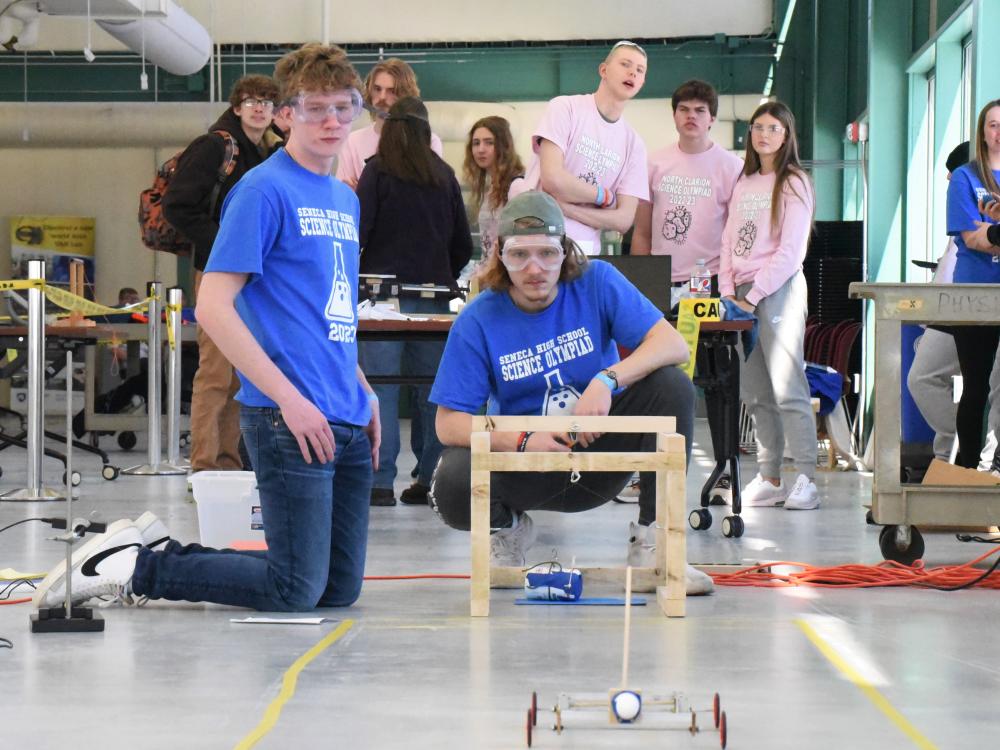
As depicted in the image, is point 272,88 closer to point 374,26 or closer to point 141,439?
point 141,439

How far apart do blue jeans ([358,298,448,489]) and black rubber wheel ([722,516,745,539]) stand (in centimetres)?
129

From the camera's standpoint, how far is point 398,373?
5.53 metres

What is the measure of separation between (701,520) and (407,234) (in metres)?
Answer: 1.61

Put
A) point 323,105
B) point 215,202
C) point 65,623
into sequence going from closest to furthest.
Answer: point 65,623 → point 323,105 → point 215,202

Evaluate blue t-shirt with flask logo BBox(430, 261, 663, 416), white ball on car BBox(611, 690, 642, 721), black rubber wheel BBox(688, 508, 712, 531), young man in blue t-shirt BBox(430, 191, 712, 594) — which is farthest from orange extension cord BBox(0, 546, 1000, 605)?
white ball on car BBox(611, 690, 642, 721)

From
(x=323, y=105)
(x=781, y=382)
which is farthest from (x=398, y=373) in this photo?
(x=323, y=105)

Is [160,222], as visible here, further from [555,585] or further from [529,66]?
[529,66]

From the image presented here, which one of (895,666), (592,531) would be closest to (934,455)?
(592,531)

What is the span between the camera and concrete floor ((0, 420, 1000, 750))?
77.4 inches

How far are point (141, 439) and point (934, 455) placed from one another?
21.7 ft

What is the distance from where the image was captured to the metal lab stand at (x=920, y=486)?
147 inches

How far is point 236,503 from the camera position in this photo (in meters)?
3.65

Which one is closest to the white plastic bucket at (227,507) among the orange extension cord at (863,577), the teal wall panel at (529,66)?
the orange extension cord at (863,577)

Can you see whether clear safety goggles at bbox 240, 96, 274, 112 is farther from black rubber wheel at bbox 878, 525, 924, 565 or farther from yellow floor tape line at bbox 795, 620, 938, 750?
yellow floor tape line at bbox 795, 620, 938, 750
